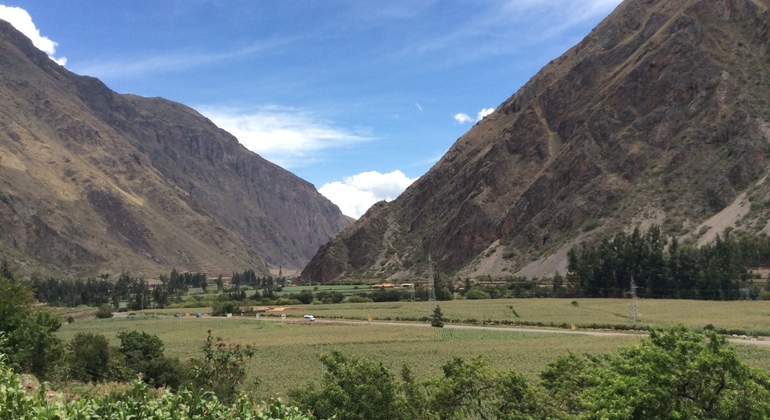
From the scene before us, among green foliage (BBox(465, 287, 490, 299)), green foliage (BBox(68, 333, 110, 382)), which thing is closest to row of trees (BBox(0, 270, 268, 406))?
green foliage (BBox(68, 333, 110, 382))

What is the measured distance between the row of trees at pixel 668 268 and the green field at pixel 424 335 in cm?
744

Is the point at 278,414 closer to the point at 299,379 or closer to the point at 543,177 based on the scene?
the point at 299,379

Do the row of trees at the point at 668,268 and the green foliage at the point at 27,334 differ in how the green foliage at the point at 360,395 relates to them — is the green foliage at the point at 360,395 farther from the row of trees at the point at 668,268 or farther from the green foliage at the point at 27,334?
the row of trees at the point at 668,268

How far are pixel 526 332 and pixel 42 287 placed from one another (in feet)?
407

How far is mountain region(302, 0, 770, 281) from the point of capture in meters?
124

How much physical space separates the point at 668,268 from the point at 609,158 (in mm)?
52969

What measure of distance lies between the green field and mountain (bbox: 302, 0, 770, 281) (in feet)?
115

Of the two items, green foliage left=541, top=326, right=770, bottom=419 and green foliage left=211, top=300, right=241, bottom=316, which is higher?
green foliage left=541, top=326, right=770, bottom=419

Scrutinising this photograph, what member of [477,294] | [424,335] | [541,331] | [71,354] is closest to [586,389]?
[71,354]

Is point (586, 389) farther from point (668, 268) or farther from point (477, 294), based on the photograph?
point (477, 294)

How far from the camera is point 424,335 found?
217 feet

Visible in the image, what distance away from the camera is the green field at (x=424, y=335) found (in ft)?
155

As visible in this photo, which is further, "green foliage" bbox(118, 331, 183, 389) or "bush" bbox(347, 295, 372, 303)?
"bush" bbox(347, 295, 372, 303)

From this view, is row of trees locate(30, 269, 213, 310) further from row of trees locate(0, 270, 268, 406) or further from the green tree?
the green tree
